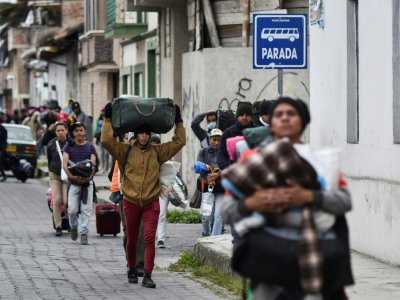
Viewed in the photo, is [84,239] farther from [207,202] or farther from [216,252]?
[216,252]

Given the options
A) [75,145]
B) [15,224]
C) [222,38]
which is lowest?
[15,224]

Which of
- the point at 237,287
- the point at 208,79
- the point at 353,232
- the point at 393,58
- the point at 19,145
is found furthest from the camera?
the point at 19,145

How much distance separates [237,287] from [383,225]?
6.35 feet

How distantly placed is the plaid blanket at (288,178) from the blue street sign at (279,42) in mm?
8621

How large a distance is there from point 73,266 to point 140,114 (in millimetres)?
2397

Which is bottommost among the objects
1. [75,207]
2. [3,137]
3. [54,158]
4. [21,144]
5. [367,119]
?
[75,207]

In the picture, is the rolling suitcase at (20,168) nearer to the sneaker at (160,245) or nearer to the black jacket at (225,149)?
the sneaker at (160,245)

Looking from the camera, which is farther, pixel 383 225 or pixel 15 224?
pixel 15 224

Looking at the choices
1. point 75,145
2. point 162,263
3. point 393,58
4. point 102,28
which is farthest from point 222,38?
point 102,28

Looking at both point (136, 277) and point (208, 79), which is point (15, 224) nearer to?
point (208, 79)

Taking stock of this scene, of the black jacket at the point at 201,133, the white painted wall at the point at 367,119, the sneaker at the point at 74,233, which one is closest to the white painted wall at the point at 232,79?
the black jacket at the point at 201,133

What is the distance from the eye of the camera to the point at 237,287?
1250cm

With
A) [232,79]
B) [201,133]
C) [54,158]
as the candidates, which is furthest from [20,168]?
[201,133]

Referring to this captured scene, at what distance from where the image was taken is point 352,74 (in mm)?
15227
